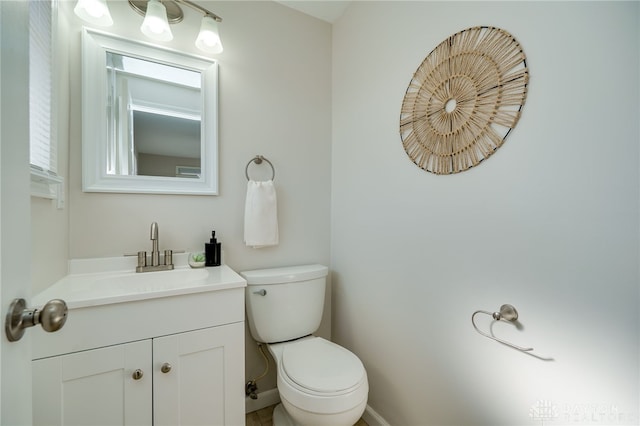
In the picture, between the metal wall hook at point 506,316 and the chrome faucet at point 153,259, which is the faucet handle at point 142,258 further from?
the metal wall hook at point 506,316

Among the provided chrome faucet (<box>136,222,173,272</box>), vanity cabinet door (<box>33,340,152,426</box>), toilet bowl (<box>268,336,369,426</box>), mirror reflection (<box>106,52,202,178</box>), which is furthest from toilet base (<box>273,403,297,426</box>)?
mirror reflection (<box>106,52,202,178</box>)

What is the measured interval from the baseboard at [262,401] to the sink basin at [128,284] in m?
0.85

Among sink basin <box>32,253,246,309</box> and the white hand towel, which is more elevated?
the white hand towel

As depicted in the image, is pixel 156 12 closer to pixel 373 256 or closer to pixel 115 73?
pixel 115 73

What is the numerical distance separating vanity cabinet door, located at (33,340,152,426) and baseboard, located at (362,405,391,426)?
1.09 m

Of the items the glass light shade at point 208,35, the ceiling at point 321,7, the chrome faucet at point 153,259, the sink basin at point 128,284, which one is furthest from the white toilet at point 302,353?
the ceiling at point 321,7

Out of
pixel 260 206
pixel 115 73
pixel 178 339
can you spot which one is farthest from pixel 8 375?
pixel 115 73

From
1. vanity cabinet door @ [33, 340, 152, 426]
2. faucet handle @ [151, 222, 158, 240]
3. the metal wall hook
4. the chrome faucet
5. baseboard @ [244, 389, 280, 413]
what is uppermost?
faucet handle @ [151, 222, 158, 240]

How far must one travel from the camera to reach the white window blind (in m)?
0.85

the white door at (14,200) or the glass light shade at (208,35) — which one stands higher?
the glass light shade at (208,35)

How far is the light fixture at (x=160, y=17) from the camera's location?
1149mm

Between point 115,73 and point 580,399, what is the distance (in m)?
2.16

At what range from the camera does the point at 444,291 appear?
111 centimetres

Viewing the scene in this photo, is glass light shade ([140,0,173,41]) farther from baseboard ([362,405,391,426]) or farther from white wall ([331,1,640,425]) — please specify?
baseboard ([362,405,391,426])
